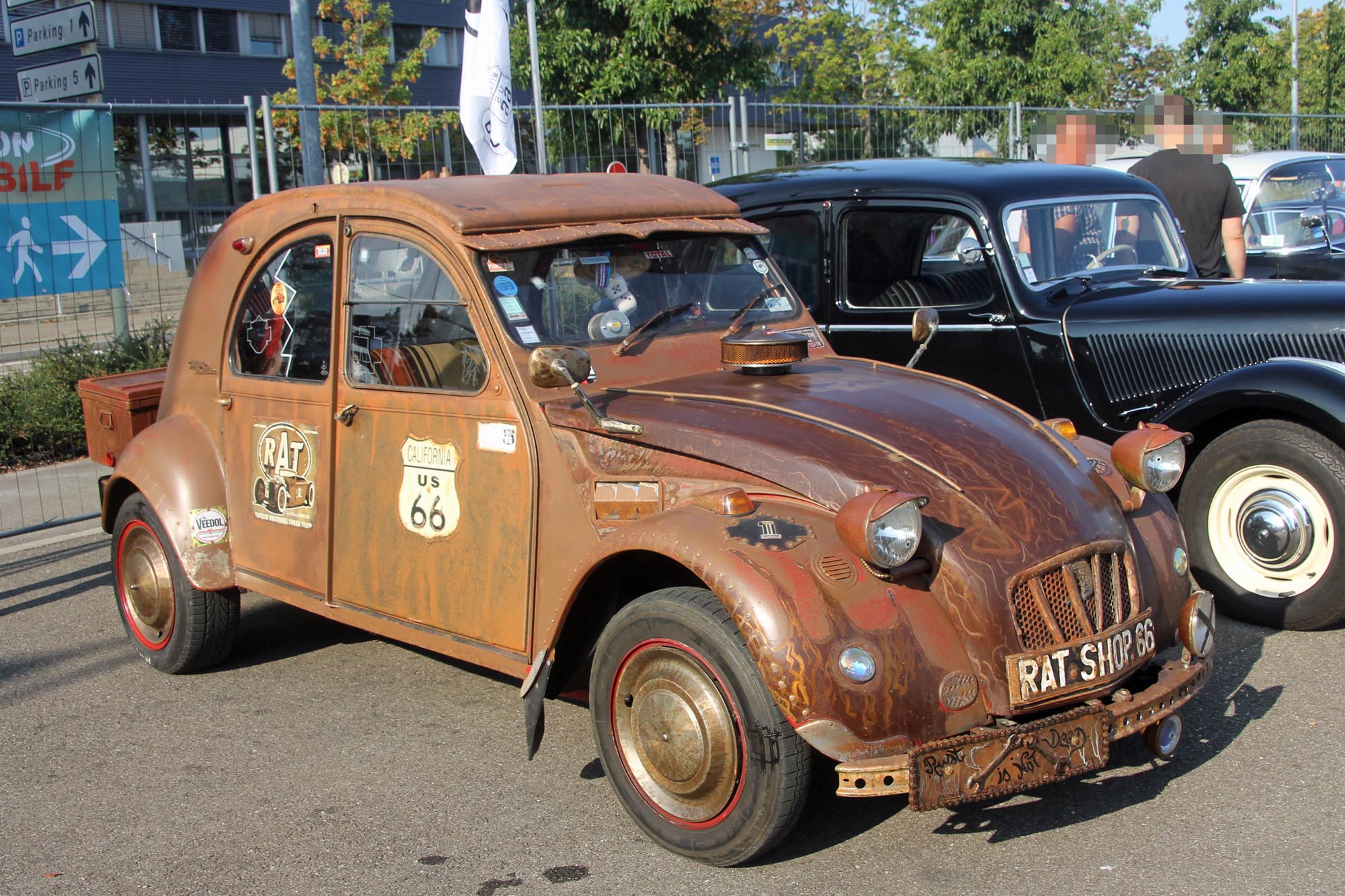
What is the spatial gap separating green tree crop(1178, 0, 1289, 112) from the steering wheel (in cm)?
2307

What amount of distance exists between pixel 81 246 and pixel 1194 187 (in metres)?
7.21

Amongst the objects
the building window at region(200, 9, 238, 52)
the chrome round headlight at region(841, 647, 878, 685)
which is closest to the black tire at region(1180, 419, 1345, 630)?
the chrome round headlight at region(841, 647, 878, 685)

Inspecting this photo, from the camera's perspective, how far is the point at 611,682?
11.6 ft

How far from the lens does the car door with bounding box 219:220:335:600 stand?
180 inches

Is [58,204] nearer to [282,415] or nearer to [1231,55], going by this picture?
[282,415]

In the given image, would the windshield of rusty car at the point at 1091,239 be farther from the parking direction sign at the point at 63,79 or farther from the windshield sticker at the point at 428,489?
the parking direction sign at the point at 63,79

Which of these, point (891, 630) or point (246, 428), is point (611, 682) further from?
point (246, 428)

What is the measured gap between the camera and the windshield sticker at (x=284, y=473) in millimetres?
4590

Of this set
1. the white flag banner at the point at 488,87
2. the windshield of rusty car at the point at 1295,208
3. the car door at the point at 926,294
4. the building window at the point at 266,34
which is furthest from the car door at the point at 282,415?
the building window at the point at 266,34

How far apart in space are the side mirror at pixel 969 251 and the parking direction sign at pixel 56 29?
6.17 metres

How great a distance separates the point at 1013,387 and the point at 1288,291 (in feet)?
4.24

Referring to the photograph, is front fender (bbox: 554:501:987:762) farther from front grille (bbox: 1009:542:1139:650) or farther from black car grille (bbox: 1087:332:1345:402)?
black car grille (bbox: 1087:332:1345:402)

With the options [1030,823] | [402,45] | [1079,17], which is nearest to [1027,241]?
[1030,823]

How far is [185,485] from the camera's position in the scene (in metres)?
4.95
